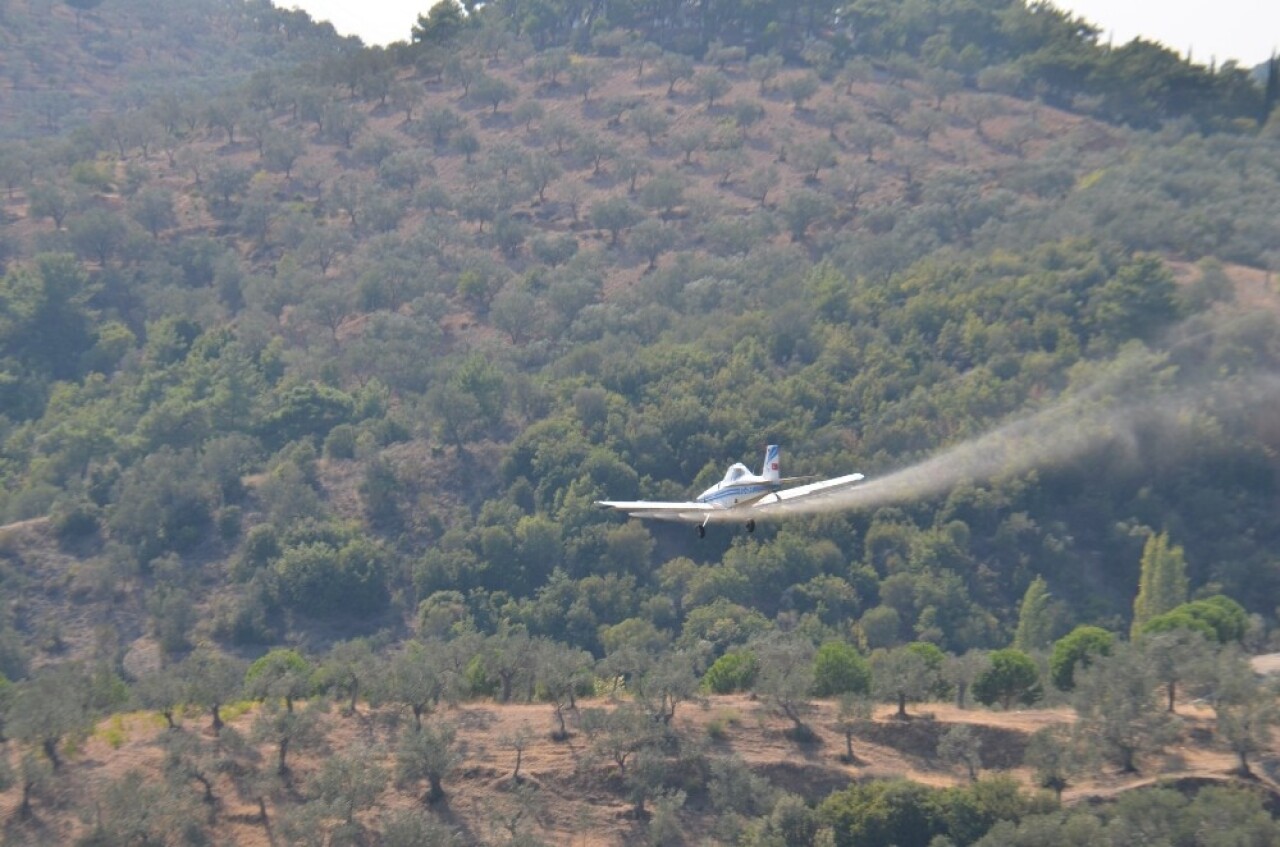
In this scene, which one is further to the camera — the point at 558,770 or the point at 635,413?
the point at 635,413

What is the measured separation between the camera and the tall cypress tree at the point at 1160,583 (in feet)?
295

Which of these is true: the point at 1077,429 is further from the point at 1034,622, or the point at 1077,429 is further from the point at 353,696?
the point at 353,696

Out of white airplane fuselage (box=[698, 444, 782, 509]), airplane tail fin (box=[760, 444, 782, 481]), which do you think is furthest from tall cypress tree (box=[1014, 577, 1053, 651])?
white airplane fuselage (box=[698, 444, 782, 509])

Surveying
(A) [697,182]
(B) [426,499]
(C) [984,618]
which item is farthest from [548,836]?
(A) [697,182]

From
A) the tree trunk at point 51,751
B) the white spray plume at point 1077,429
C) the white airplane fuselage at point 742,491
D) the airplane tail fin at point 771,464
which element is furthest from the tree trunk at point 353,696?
the white spray plume at point 1077,429

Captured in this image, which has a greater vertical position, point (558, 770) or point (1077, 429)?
point (1077, 429)

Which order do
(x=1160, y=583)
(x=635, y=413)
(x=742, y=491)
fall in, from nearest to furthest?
1. (x=742, y=491)
2. (x=1160, y=583)
3. (x=635, y=413)

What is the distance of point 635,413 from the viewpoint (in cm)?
11500

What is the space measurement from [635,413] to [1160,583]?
37412 mm

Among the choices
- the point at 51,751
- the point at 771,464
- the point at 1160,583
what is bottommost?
the point at 51,751

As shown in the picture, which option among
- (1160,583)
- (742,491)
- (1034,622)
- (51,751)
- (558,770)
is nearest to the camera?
(742,491)

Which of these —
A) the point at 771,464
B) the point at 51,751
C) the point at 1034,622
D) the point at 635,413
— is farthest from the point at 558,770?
the point at 635,413

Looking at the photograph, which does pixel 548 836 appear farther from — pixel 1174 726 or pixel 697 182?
pixel 697 182

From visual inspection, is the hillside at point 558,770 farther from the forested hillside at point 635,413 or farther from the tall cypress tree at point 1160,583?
the tall cypress tree at point 1160,583
